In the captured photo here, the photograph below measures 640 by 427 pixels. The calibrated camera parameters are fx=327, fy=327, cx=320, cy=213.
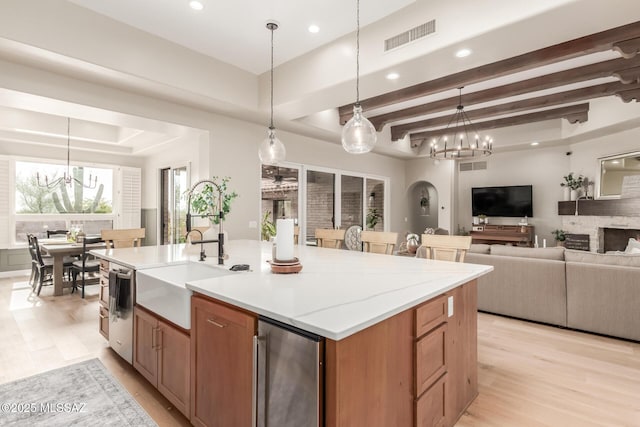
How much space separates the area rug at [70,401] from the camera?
2.10 m

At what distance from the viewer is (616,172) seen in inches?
243

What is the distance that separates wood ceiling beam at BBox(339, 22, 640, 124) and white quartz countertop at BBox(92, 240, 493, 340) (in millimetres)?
2618

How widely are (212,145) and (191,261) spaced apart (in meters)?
2.67

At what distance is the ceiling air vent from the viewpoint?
9.78 ft

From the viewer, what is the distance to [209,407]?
5.67 ft

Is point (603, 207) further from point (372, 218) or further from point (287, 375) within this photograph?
point (287, 375)

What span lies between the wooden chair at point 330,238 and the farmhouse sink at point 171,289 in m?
2.02

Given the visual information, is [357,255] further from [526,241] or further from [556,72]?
[526,241]

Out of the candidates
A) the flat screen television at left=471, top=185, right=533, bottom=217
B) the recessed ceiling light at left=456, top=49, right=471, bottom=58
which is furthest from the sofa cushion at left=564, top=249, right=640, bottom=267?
the flat screen television at left=471, top=185, right=533, bottom=217

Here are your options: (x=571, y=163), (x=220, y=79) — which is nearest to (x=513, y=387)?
(x=220, y=79)

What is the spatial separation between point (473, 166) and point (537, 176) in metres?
1.49

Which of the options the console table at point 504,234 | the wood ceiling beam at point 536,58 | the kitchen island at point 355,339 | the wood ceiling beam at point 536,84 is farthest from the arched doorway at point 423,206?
the kitchen island at point 355,339

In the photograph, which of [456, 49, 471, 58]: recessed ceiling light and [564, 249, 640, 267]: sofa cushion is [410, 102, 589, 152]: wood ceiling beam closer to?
[564, 249, 640, 267]: sofa cushion

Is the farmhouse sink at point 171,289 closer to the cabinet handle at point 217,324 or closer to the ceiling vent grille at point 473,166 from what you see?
the cabinet handle at point 217,324
